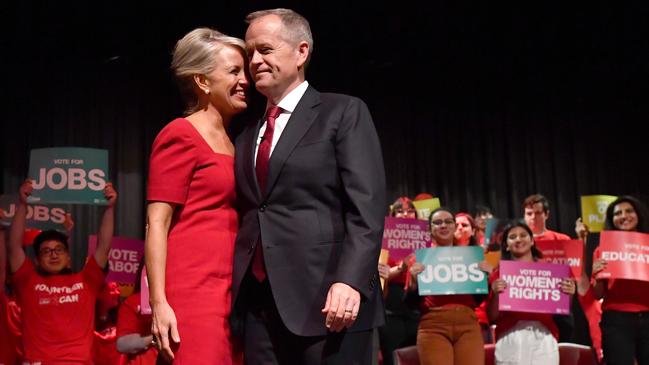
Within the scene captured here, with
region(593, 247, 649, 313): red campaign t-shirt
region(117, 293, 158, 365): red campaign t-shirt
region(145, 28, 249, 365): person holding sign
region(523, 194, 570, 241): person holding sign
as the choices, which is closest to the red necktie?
region(145, 28, 249, 365): person holding sign

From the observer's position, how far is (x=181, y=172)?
2053 millimetres

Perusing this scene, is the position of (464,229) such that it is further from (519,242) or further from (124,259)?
(124,259)

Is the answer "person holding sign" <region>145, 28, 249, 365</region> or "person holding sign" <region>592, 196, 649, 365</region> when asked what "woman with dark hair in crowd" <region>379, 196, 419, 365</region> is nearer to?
"person holding sign" <region>592, 196, 649, 365</region>

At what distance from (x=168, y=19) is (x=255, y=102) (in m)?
1.12

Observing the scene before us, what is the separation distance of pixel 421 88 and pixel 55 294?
570 centimetres

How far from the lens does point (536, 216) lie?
618 centimetres

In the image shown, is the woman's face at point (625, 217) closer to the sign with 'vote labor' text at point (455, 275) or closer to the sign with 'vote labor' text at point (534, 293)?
the sign with 'vote labor' text at point (534, 293)

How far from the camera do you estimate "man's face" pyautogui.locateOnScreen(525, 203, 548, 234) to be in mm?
6164

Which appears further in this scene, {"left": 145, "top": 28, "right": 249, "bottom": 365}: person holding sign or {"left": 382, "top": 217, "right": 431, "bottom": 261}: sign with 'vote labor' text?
{"left": 382, "top": 217, "right": 431, "bottom": 261}: sign with 'vote labor' text

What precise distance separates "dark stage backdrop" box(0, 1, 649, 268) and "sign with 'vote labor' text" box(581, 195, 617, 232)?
197 centimetres

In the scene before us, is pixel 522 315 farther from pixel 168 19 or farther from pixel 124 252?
pixel 168 19

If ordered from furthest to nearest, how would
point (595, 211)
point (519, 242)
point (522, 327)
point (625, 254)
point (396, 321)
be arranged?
point (595, 211) < point (396, 321) < point (519, 242) < point (625, 254) < point (522, 327)

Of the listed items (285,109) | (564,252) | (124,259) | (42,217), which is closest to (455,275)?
(564,252)

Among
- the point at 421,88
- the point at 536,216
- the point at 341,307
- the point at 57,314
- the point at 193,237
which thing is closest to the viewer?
the point at 341,307
